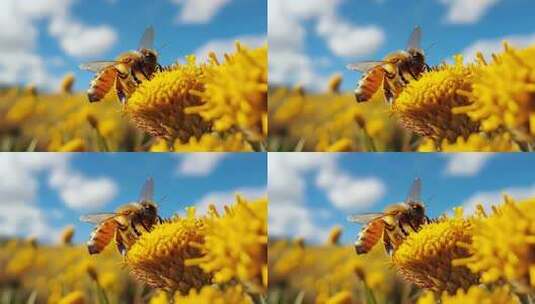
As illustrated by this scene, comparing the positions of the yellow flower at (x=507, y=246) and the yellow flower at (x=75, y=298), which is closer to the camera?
the yellow flower at (x=507, y=246)

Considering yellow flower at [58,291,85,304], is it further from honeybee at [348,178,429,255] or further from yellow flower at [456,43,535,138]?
yellow flower at [456,43,535,138]

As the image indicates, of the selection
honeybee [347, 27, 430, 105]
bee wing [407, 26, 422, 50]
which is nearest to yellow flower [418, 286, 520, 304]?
honeybee [347, 27, 430, 105]

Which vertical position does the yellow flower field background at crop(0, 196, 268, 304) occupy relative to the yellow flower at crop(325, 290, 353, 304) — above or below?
above

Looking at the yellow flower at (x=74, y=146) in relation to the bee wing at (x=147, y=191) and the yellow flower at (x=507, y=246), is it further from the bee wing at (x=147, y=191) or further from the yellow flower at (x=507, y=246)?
the yellow flower at (x=507, y=246)

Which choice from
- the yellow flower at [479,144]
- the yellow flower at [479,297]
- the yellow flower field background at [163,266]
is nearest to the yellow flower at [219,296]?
the yellow flower field background at [163,266]

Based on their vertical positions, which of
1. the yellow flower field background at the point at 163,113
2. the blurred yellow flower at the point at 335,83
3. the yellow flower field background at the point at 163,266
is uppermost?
the blurred yellow flower at the point at 335,83

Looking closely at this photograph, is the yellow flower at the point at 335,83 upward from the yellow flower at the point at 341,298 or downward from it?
upward

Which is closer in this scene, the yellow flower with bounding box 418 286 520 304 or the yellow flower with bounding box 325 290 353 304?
the yellow flower with bounding box 418 286 520 304

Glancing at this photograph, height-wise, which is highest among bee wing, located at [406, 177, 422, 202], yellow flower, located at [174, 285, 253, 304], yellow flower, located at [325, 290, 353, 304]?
bee wing, located at [406, 177, 422, 202]
